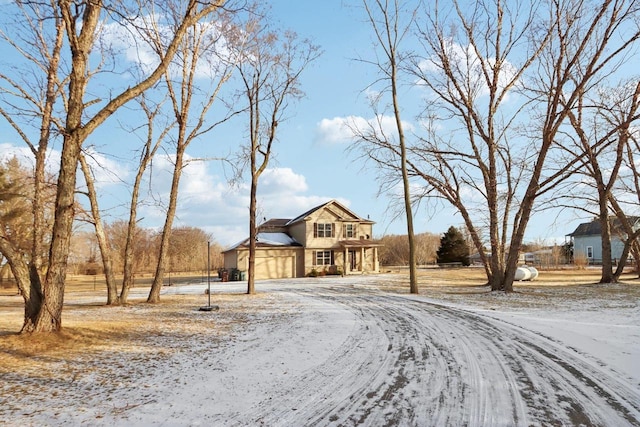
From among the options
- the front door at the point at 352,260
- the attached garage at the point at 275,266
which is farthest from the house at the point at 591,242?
the attached garage at the point at 275,266

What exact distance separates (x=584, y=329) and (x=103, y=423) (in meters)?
8.79

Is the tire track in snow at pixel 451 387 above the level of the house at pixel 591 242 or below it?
below

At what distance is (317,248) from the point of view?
3198 centimetres

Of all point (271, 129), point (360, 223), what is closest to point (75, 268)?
point (360, 223)

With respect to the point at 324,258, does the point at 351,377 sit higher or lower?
lower

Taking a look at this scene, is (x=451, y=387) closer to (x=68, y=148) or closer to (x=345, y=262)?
(x=68, y=148)

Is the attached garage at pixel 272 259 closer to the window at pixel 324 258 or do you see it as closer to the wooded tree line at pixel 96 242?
the window at pixel 324 258

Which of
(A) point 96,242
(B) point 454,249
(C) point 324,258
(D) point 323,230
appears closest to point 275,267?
(C) point 324,258

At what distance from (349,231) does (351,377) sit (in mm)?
28976

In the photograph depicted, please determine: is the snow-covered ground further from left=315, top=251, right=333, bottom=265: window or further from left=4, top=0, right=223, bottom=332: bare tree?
left=315, top=251, right=333, bottom=265: window

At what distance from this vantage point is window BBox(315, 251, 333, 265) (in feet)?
105

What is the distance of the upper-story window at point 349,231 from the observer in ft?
110

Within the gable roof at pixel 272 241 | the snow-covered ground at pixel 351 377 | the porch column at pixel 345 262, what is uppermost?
the gable roof at pixel 272 241

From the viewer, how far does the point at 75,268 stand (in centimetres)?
5072
